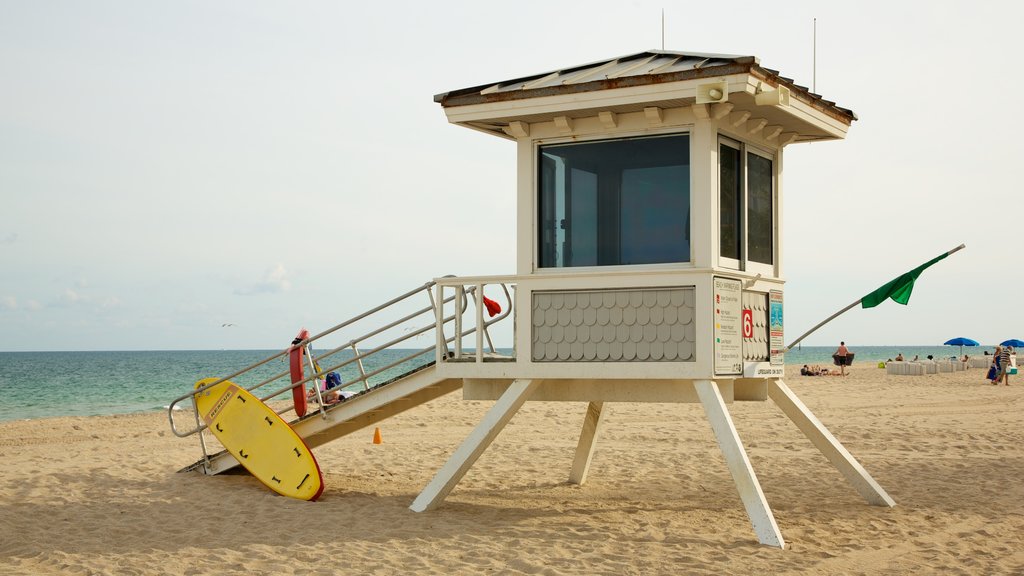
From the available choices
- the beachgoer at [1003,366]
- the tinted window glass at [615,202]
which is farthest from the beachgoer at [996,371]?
the tinted window glass at [615,202]

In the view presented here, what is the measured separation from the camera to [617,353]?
388 inches

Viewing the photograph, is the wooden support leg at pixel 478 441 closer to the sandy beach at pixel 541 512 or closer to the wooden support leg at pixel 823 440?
the sandy beach at pixel 541 512

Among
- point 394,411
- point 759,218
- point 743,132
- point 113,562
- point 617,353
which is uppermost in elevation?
point 743,132

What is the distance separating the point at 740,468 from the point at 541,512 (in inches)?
101

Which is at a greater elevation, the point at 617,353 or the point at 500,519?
the point at 617,353

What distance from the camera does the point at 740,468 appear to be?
9.35 metres

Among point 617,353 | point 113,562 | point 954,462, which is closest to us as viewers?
point 113,562

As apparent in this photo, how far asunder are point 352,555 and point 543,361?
100 inches

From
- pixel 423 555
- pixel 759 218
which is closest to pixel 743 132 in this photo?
pixel 759 218

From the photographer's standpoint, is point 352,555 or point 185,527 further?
point 185,527

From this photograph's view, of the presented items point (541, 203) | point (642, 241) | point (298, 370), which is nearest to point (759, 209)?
point (642, 241)

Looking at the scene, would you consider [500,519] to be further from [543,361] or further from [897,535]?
[897,535]

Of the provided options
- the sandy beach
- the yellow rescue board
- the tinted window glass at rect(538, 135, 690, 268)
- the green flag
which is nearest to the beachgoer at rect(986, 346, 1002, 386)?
the sandy beach

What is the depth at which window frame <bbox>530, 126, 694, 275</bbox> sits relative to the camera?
9867 mm
